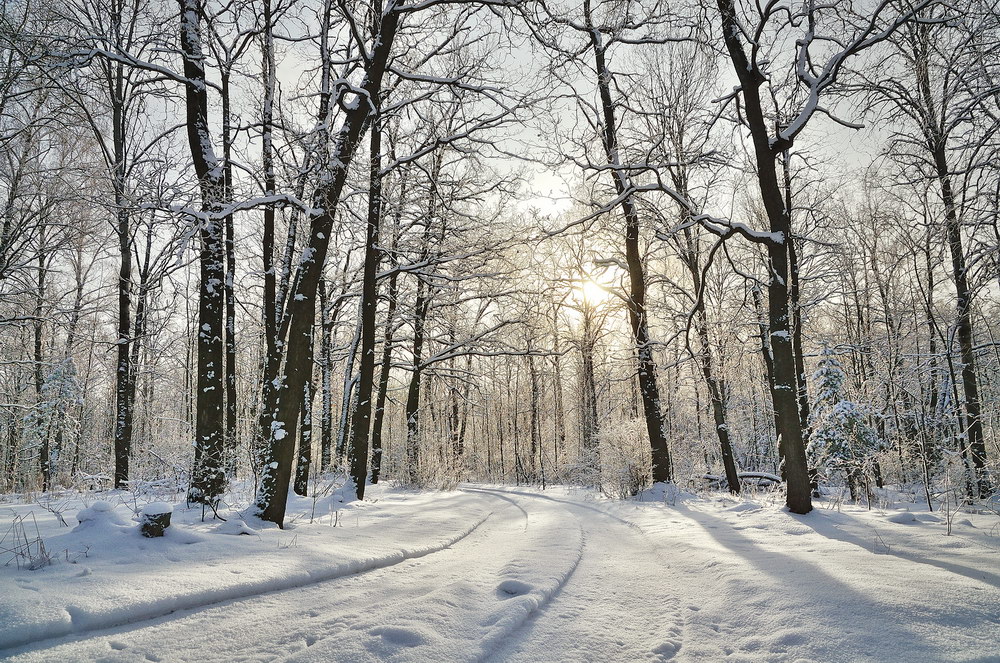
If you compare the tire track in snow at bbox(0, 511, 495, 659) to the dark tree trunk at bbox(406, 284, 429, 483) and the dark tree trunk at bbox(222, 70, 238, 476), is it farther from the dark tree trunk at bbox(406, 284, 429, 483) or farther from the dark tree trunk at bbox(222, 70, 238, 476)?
the dark tree trunk at bbox(406, 284, 429, 483)

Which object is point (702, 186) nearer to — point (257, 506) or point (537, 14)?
point (537, 14)

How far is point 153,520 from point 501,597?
3.37m

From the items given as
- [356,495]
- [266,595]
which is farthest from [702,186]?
[266,595]

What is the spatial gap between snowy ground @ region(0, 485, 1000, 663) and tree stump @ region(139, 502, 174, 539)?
11 centimetres

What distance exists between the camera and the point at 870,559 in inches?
166

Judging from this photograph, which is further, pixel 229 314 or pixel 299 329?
pixel 229 314

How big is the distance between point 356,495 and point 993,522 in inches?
440

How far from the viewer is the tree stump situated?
4.54 m

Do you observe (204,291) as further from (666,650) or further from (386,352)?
(386,352)

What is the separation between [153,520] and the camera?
15.0ft

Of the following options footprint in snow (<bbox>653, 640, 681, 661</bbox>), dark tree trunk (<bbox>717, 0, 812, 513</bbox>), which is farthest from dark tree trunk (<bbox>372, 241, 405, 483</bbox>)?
footprint in snow (<bbox>653, 640, 681, 661</bbox>)

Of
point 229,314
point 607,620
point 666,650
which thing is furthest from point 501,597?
point 229,314

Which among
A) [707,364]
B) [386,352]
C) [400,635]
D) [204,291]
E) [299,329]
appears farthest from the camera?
[386,352]

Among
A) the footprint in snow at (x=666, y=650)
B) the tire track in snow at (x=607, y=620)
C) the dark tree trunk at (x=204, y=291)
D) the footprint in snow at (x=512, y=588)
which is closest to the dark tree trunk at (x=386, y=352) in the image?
the dark tree trunk at (x=204, y=291)
